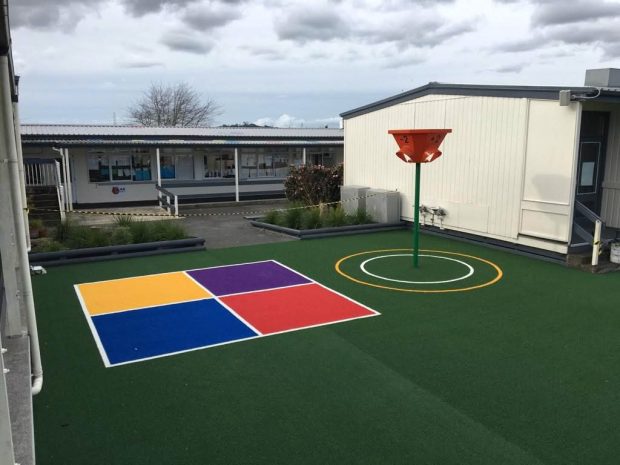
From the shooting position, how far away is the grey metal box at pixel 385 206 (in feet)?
55.8

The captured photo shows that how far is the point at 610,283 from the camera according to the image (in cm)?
1066

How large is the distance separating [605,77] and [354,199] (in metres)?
7.99

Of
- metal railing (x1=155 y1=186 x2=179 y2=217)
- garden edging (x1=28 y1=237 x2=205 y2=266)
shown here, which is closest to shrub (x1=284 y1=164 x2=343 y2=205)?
metal railing (x1=155 y1=186 x2=179 y2=217)

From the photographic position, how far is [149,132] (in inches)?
1058

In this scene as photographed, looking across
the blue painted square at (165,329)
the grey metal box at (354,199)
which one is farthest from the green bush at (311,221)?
the blue painted square at (165,329)

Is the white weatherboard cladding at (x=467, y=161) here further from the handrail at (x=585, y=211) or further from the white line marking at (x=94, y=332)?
the white line marking at (x=94, y=332)

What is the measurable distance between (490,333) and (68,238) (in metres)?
10.9

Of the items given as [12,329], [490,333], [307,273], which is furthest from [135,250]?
[490,333]

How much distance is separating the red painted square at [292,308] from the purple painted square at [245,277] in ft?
1.45

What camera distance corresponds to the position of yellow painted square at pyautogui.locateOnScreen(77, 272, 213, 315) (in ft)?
31.4

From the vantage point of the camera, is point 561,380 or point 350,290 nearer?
point 561,380

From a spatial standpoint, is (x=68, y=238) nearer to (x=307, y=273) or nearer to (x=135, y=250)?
(x=135, y=250)

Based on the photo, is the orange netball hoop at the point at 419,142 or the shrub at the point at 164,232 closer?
the orange netball hoop at the point at 419,142

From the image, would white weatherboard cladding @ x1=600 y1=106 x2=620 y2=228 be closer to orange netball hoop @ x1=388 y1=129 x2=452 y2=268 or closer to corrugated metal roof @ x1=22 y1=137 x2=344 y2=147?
orange netball hoop @ x1=388 y1=129 x2=452 y2=268
